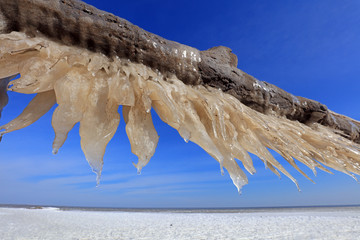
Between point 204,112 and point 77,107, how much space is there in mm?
548

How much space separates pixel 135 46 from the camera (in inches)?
43.2

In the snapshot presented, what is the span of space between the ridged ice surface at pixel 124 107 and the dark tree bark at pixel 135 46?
0.05 metres

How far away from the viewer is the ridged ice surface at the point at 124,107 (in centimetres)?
91

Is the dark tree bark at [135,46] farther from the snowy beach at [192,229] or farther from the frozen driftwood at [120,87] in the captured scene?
the snowy beach at [192,229]

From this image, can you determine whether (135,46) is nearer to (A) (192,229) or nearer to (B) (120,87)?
(B) (120,87)

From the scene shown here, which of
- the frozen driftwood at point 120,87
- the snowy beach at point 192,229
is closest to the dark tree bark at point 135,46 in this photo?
the frozen driftwood at point 120,87

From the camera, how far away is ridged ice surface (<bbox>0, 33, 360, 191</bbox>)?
91 cm

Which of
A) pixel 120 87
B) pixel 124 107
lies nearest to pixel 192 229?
pixel 124 107

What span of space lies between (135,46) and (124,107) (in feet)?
0.89

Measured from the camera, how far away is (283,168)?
125 cm

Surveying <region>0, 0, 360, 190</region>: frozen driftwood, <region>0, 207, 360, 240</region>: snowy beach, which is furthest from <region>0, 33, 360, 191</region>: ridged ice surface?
<region>0, 207, 360, 240</region>: snowy beach

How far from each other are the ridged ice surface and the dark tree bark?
5 centimetres

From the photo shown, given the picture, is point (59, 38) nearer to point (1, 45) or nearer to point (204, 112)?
point (1, 45)

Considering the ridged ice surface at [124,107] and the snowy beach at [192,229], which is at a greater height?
the ridged ice surface at [124,107]
